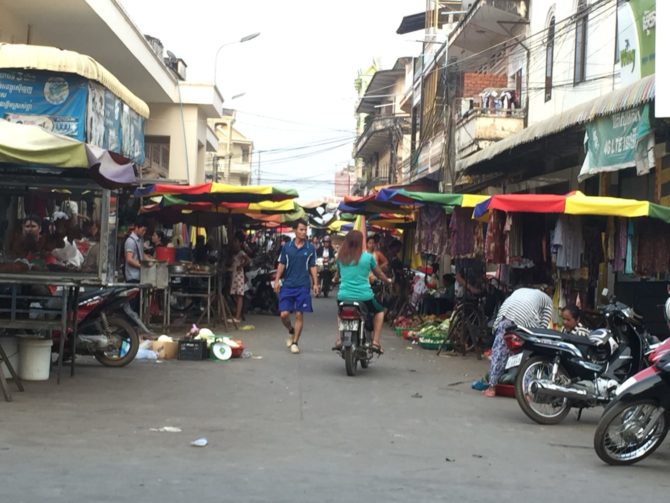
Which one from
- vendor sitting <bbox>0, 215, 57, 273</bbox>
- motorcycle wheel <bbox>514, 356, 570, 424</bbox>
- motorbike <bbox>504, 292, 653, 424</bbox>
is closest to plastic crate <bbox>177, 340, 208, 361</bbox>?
vendor sitting <bbox>0, 215, 57, 273</bbox>

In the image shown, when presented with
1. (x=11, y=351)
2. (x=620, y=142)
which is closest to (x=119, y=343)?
(x=11, y=351)

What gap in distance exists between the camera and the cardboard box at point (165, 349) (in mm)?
11773

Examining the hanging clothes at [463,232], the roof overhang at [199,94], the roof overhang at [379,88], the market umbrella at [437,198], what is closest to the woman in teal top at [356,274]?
the market umbrella at [437,198]

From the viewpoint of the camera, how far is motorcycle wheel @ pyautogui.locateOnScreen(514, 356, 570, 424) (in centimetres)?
811

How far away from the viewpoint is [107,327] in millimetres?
10750

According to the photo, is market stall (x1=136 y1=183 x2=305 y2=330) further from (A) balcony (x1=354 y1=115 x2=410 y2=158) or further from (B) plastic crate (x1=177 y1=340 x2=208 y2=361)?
(A) balcony (x1=354 y1=115 x2=410 y2=158)

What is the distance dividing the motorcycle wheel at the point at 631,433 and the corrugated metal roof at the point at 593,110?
16.1 ft

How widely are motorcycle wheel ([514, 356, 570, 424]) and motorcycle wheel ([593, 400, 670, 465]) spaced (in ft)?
5.05

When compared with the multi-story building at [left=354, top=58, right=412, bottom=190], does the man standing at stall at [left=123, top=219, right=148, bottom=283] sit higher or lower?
lower

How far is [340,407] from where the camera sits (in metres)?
8.63

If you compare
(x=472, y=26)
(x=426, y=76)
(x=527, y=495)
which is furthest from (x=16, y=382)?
(x=426, y=76)

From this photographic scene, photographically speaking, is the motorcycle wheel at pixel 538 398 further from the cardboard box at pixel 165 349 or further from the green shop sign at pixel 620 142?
the cardboard box at pixel 165 349

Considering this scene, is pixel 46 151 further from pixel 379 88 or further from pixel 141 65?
pixel 379 88

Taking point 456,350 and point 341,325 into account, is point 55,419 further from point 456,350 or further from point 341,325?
point 456,350
